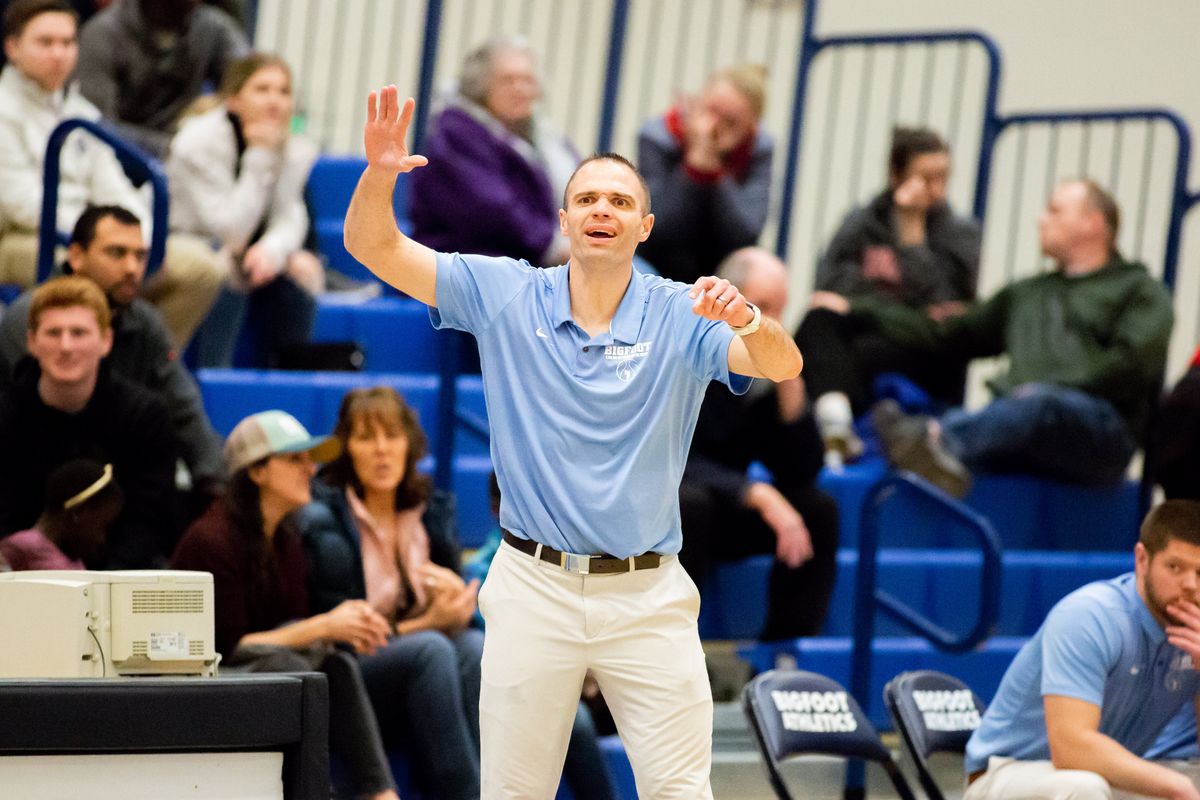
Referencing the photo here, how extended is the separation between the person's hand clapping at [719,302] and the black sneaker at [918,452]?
3.60m

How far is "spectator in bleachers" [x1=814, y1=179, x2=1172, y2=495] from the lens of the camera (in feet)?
23.6

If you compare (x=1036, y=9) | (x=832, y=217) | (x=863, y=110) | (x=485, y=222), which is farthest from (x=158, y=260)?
(x=1036, y=9)

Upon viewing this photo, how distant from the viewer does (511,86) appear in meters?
7.10

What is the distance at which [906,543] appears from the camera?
290 inches

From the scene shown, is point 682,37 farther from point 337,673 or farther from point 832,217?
point 337,673

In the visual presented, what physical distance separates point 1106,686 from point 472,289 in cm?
195

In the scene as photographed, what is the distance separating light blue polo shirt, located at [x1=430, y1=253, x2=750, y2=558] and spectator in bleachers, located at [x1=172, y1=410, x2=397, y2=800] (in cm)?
130

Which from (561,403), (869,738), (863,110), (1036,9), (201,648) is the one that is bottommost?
(869,738)

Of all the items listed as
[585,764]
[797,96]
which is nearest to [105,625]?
[585,764]

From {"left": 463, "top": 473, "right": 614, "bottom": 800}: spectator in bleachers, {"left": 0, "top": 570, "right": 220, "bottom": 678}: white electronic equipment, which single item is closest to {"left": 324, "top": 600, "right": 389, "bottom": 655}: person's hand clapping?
{"left": 463, "top": 473, "right": 614, "bottom": 800}: spectator in bleachers

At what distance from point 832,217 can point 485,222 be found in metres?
3.28

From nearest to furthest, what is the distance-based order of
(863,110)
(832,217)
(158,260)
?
1. (158,260)
2. (863,110)
3. (832,217)

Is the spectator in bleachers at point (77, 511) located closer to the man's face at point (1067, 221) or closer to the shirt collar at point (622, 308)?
the shirt collar at point (622, 308)

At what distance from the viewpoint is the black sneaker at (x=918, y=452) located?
7141mm
